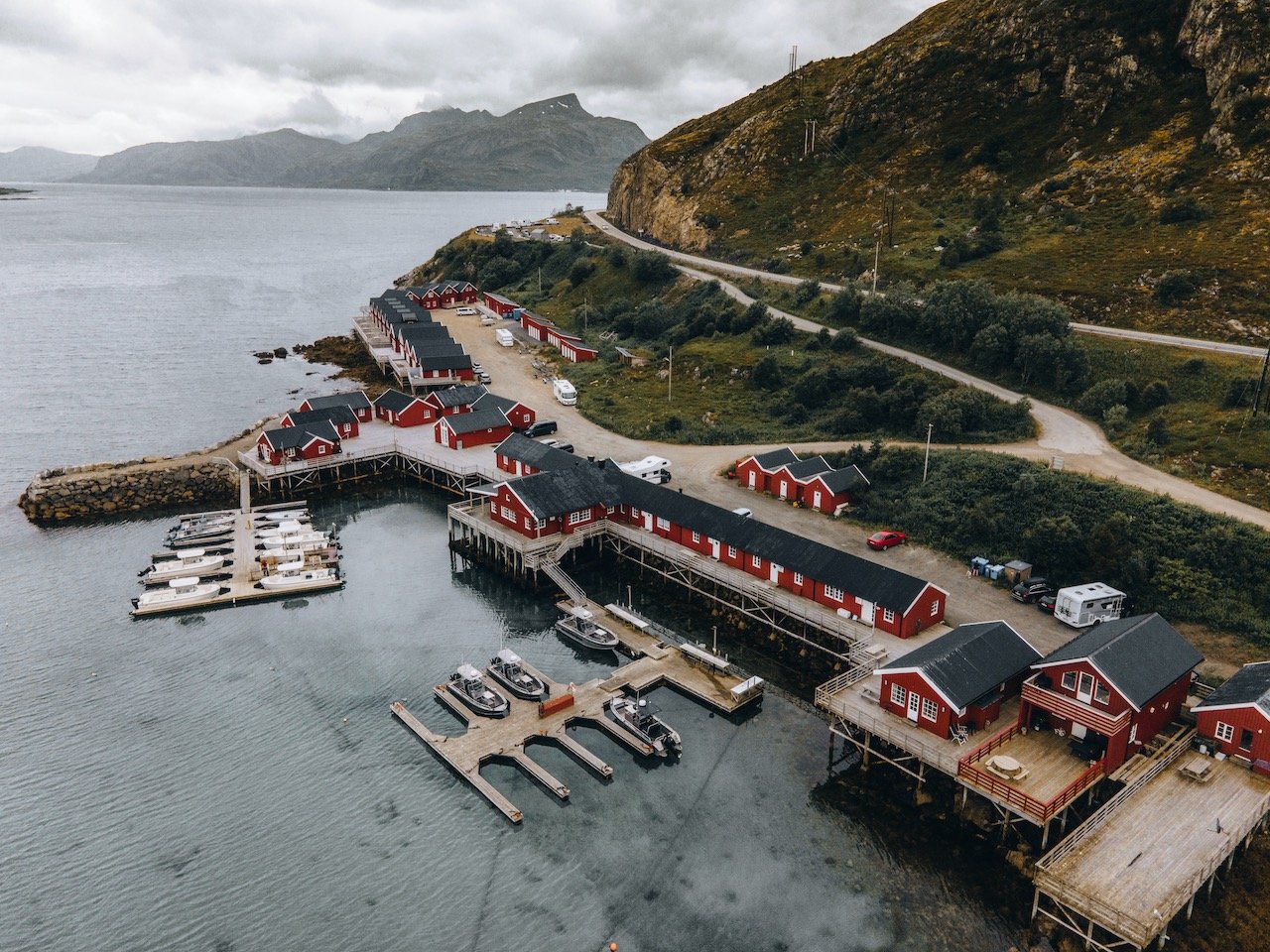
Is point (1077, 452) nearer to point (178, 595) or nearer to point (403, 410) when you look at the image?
point (403, 410)

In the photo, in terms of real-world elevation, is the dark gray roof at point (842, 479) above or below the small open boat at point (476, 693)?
above

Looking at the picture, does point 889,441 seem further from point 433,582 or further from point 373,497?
point 373,497

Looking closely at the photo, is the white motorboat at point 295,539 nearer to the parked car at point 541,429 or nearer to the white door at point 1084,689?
the parked car at point 541,429

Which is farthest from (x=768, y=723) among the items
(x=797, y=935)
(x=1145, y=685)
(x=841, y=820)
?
(x=1145, y=685)

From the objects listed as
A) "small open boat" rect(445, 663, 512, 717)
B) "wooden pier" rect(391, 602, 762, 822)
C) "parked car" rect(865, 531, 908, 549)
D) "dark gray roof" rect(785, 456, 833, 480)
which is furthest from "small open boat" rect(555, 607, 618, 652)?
"dark gray roof" rect(785, 456, 833, 480)

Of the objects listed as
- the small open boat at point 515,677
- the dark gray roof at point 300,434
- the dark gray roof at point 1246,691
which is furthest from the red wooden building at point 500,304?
the dark gray roof at point 1246,691

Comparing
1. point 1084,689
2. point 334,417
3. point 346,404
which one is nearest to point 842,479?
point 1084,689
